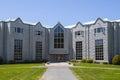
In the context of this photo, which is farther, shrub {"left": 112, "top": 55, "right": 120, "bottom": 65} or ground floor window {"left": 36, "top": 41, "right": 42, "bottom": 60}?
ground floor window {"left": 36, "top": 41, "right": 42, "bottom": 60}

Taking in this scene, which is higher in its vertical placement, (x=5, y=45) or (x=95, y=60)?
(x=5, y=45)

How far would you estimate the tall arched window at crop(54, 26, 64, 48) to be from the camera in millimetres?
72625

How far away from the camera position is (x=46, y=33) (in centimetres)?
7350

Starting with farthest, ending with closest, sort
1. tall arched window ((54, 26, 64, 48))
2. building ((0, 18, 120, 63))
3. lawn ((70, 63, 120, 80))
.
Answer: tall arched window ((54, 26, 64, 48)), building ((0, 18, 120, 63)), lawn ((70, 63, 120, 80))

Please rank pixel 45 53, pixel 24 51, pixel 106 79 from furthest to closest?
pixel 45 53
pixel 24 51
pixel 106 79

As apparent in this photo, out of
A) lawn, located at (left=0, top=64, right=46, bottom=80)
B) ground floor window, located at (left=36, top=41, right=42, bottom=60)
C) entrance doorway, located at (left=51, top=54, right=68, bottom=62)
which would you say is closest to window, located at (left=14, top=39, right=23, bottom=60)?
ground floor window, located at (left=36, top=41, right=42, bottom=60)

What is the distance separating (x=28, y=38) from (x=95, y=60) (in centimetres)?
1918

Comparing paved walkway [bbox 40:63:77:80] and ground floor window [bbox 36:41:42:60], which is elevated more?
ground floor window [bbox 36:41:42:60]

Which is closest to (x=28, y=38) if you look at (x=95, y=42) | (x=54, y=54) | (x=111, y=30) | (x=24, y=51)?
(x=24, y=51)

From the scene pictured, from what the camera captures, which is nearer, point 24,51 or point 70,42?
point 24,51

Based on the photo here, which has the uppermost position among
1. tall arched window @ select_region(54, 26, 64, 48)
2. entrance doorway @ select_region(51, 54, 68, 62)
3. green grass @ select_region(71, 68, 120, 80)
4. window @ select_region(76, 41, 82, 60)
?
tall arched window @ select_region(54, 26, 64, 48)

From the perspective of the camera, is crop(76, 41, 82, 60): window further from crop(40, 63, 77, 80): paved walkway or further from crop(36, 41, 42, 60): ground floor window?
crop(40, 63, 77, 80): paved walkway

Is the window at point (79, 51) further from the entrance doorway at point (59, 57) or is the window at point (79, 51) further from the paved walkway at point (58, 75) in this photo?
the paved walkway at point (58, 75)

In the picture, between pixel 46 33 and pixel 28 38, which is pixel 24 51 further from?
pixel 46 33
